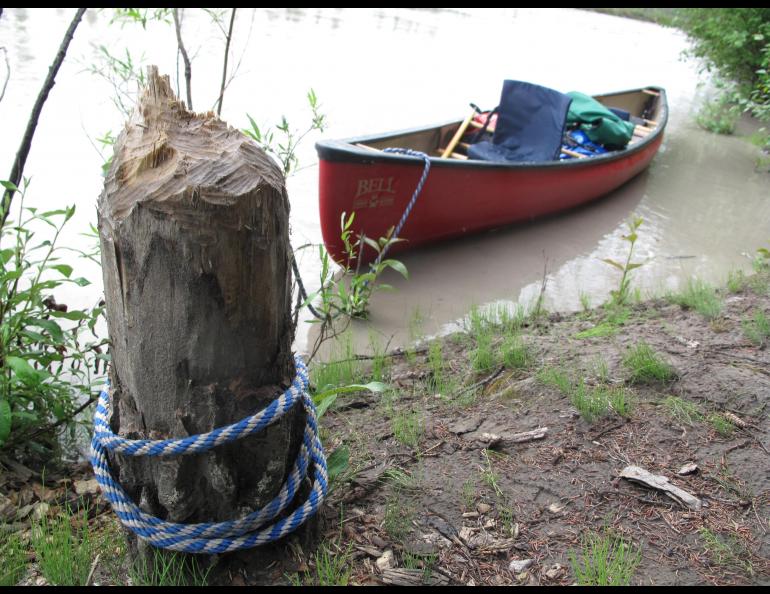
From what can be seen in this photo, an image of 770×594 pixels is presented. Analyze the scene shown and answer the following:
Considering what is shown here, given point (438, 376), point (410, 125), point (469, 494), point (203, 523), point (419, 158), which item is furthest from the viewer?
point (410, 125)

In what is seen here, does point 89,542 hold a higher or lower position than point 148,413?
lower

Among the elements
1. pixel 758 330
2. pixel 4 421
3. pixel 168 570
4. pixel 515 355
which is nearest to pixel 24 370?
pixel 4 421

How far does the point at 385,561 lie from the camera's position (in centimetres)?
180

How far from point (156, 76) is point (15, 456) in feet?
5.25

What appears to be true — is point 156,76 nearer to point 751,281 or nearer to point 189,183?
point 189,183

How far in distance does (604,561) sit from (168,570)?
1.07 m

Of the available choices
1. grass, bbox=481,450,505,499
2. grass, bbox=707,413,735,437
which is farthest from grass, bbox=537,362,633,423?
grass, bbox=481,450,505,499

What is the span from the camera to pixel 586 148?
7.70 m

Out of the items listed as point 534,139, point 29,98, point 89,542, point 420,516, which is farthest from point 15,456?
point 29,98

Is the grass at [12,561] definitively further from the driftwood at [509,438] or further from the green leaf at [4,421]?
the driftwood at [509,438]

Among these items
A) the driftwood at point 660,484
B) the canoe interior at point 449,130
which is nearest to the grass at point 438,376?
the driftwood at point 660,484

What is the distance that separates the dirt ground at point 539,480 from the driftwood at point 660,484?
0.01 metres

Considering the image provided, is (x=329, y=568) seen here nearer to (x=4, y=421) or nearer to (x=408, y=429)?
(x=408, y=429)

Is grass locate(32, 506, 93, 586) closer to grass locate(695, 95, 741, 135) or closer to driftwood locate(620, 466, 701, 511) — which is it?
driftwood locate(620, 466, 701, 511)
